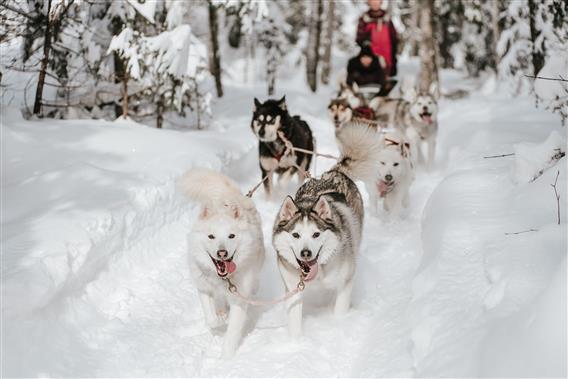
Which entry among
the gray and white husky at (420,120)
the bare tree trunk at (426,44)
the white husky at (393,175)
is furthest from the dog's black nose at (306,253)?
the bare tree trunk at (426,44)

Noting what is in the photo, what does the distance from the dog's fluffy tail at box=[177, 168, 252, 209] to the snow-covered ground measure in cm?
96

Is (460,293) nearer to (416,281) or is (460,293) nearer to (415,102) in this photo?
(416,281)

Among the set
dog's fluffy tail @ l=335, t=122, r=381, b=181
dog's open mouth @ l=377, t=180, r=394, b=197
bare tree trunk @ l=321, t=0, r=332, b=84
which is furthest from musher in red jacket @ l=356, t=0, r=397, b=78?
bare tree trunk @ l=321, t=0, r=332, b=84

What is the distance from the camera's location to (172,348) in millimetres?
3523

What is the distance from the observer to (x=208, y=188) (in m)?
3.71


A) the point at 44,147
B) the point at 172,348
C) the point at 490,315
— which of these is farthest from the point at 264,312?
the point at 44,147

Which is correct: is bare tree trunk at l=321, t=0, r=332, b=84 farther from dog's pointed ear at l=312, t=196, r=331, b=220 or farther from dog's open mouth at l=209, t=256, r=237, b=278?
dog's open mouth at l=209, t=256, r=237, b=278

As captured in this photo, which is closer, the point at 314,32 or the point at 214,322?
the point at 214,322

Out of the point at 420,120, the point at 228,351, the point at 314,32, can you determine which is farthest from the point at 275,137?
the point at 314,32

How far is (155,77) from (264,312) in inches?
188

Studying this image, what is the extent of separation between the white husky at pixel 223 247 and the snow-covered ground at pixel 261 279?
24cm

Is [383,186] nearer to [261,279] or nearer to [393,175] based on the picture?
[393,175]

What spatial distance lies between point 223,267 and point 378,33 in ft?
23.1

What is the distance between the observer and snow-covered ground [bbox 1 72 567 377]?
2521 millimetres
